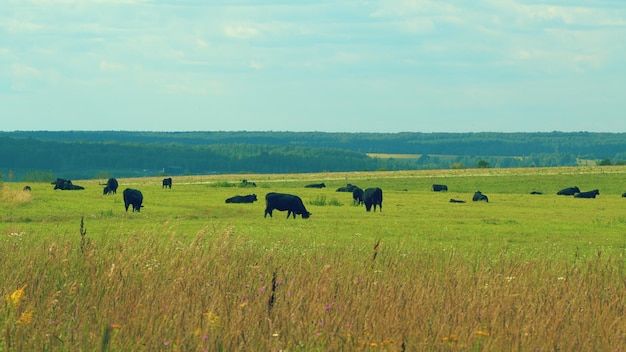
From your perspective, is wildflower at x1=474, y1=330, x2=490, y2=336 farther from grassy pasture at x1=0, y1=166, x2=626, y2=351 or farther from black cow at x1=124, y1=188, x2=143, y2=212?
black cow at x1=124, y1=188, x2=143, y2=212

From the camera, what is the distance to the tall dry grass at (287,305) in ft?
28.0

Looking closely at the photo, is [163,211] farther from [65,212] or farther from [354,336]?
[354,336]

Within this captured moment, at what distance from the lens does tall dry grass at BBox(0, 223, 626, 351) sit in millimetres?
Answer: 8547

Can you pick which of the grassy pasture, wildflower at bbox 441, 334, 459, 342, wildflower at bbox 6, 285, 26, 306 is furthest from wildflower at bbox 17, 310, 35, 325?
wildflower at bbox 441, 334, 459, 342

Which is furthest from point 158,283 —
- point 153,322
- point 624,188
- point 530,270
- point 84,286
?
point 624,188

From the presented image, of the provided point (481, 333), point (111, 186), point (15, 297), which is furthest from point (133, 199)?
point (481, 333)

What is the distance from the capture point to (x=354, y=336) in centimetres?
868

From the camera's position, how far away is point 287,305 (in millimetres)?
9812

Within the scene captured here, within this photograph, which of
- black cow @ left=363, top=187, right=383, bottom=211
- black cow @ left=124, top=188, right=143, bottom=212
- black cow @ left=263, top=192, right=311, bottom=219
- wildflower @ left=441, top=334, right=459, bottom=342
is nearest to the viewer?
wildflower @ left=441, top=334, right=459, bottom=342

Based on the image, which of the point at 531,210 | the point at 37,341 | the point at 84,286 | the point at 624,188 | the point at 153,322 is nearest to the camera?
the point at 37,341

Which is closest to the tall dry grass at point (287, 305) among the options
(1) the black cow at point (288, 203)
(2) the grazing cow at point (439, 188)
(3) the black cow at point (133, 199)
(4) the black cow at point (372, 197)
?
(1) the black cow at point (288, 203)

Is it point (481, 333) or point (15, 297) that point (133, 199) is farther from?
point (481, 333)

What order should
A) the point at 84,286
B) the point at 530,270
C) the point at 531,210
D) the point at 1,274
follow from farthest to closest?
the point at 531,210
the point at 530,270
the point at 1,274
the point at 84,286

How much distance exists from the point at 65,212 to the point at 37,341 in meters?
30.3
